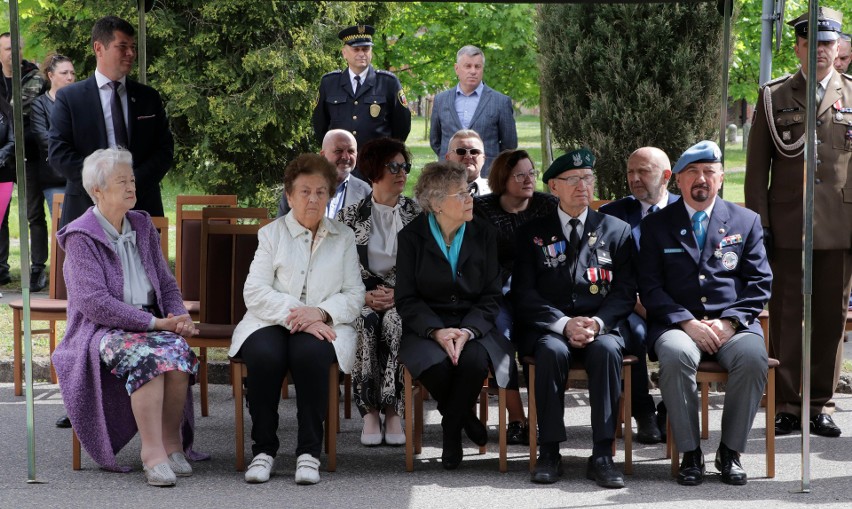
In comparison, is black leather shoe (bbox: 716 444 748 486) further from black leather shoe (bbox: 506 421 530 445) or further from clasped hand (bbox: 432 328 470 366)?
clasped hand (bbox: 432 328 470 366)

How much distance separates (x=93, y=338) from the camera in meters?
5.45

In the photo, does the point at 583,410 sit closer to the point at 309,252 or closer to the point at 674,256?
the point at 674,256

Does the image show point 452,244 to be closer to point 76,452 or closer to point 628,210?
point 628,210

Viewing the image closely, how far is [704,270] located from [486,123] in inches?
134

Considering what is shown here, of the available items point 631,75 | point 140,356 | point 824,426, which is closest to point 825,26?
point 824,426

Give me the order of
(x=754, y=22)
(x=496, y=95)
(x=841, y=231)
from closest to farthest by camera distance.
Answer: (x=841, y=231) < (x=496, y=95) < (x=754, y=22)

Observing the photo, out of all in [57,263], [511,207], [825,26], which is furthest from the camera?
[57,263]

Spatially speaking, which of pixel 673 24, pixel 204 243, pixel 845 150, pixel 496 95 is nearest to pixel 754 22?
pixel 673 24

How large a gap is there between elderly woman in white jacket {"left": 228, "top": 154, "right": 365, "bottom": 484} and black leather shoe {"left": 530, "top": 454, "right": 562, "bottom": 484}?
103 centimetres

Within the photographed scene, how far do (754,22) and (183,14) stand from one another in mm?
10707

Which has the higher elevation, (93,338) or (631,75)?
(631,75)

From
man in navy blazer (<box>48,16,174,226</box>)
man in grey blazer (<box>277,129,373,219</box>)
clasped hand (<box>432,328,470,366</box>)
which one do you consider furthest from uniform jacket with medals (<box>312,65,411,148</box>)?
clasped hand (<box>432,328,470,366</box>)

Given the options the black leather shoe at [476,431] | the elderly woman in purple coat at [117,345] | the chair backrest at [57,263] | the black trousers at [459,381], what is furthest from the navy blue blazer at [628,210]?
the chair backrest at [57,263]

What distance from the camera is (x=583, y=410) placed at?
Answer: 6859 millimetres
